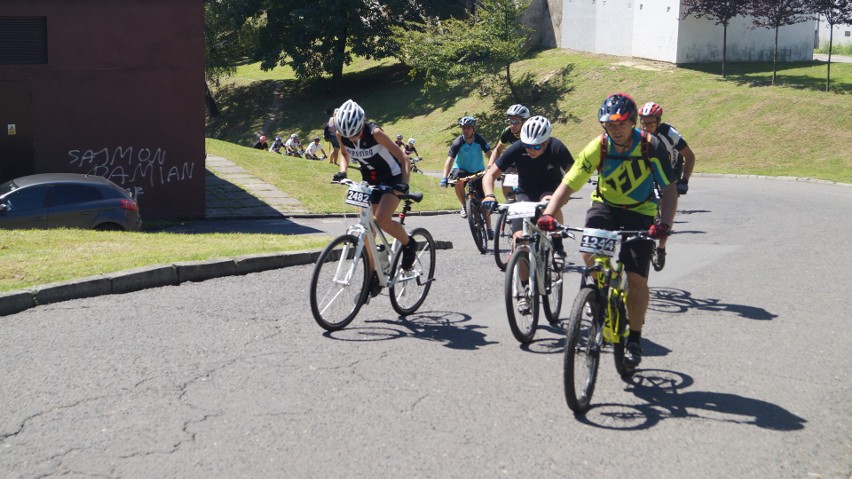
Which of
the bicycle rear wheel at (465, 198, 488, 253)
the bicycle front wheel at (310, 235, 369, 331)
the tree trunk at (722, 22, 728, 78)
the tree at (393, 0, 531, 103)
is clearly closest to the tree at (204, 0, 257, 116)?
the tree at (393, 0, 531, 103)

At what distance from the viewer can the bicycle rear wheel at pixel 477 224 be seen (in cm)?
1290

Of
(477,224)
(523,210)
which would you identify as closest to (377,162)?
(523,210)

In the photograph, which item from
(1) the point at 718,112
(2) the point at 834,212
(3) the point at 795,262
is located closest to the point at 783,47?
(1) the point at 718,112

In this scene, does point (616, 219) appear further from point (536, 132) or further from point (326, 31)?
point (326, 31)

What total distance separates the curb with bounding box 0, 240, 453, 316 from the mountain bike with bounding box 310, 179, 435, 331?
238 cm

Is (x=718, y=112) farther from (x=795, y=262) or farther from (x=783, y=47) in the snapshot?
(x=795, y=262)

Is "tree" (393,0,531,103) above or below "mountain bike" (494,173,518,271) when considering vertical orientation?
above

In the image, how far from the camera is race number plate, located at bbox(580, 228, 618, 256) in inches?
242

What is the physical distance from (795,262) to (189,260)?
7408 millimetres

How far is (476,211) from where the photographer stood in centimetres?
1312

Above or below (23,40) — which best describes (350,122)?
below

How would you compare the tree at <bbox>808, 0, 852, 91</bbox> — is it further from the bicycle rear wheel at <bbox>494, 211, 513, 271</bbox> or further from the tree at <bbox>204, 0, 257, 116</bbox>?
the tree at <bbox>204, 0, 257, 116</bbox>

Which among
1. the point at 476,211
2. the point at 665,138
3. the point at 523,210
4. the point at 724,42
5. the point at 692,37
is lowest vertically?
the point at 476,211

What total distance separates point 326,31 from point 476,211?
41.0 m
